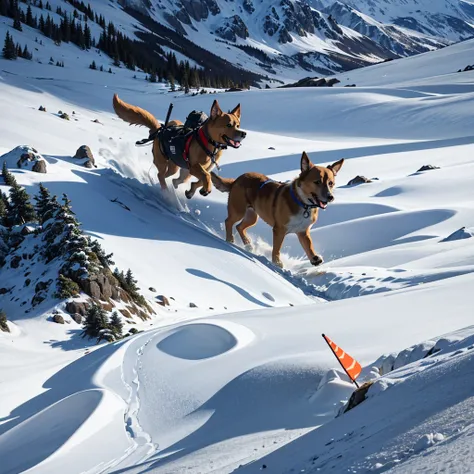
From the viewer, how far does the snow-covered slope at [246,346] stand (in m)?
1.53

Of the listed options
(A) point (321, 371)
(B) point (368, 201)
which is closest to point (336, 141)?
(B) point (368, 201)

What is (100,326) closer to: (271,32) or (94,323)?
(94,323)

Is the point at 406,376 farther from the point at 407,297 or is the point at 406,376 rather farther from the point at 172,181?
the point at 172,181

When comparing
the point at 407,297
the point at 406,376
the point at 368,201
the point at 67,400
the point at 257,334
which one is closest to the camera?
the point at 406,376

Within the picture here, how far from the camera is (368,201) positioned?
38.4 feet

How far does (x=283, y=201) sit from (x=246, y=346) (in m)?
4.69

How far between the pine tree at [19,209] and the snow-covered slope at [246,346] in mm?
720

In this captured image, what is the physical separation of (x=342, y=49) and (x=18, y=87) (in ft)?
556

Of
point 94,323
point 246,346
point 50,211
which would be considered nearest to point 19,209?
point 50,211

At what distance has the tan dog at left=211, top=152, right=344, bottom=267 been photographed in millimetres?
7180

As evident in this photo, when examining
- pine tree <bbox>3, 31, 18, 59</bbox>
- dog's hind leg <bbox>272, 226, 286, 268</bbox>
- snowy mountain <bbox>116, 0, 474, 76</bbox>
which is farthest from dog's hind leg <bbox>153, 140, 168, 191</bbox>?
snowy mountain <bbox>116, 0, 474, 76</bbox>

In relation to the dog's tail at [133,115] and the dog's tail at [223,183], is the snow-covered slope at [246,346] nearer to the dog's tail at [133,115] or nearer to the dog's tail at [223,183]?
the dog's tail at [223,183]

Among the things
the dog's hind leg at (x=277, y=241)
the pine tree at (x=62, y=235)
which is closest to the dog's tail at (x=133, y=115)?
the dog's hind leg at (x=277, y=241)

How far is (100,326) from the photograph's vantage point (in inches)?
188
